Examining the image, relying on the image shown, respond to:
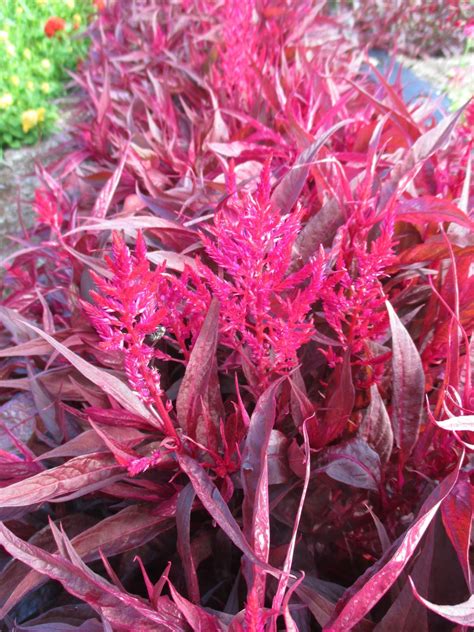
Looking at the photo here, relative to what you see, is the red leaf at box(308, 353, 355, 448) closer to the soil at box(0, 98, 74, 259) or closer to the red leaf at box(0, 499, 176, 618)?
the red leaf at box(0, 499, 176, 618)

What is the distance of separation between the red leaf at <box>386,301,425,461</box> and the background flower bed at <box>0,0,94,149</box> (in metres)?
1.92

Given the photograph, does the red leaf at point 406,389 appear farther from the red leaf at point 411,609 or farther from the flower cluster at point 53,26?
the flower cluster at point 53,26

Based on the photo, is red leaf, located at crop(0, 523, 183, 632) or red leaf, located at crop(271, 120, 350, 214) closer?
red leaf, located at crop(0, 523, 183, 632)

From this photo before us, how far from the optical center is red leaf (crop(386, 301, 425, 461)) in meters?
0.67

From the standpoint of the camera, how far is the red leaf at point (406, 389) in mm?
674

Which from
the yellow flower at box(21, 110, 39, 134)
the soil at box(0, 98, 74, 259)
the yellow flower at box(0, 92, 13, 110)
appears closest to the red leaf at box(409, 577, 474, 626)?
the soil at box(0, 98, 74, 259)

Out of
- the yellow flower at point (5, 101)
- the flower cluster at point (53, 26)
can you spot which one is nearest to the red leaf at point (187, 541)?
the yellow flower at point (5, 101)

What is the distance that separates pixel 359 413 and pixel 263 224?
405mm

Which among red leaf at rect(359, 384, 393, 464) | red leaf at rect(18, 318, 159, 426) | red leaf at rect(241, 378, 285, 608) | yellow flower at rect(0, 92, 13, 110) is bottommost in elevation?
red leaf at rect(359, 384, 393, 464)

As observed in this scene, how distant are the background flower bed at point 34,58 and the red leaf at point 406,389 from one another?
6.31 feet

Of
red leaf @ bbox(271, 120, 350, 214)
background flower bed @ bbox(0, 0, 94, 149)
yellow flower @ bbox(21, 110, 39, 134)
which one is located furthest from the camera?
background flower bed @ bbox(0, 0, 94, 149)

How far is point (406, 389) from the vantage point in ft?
2.27

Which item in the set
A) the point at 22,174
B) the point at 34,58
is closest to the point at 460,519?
the point at 22,174

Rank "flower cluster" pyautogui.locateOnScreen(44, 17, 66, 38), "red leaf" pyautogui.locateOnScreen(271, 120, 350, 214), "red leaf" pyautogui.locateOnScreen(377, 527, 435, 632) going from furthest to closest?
"flower cluster" pyautogui.locateOnScreen(44, 17, 66, 38), "red leaf" pyautogui.locateOnScreen(271, 120, 350, 214), "red leaf" pyautogui.locateOnScreen(377, 527, 435, 632)
